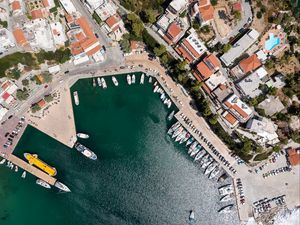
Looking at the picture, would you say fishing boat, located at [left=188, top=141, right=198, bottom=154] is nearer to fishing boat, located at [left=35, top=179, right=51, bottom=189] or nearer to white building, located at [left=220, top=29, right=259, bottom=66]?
white building, located at [left=220, top=29, right=259, bottom=66]

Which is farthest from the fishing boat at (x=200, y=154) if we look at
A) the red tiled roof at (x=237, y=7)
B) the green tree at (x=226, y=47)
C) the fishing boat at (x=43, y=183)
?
the fishing boat at (x=43, y=183)

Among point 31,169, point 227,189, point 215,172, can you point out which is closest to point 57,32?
point 31,169

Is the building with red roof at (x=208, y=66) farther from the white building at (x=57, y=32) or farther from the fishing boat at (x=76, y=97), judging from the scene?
the white building at (x=57, y=32)

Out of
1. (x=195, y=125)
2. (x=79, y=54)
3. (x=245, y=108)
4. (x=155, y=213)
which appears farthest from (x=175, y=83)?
(x=155, y=213)

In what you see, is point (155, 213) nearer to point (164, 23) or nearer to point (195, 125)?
point (195, 125)

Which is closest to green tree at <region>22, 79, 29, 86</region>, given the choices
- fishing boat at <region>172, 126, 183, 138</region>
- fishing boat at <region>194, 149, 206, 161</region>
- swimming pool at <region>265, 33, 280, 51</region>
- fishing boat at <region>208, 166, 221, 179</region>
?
fishing boat at <region>172, 126, 183, 138</region>

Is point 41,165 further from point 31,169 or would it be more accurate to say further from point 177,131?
point 177,131
